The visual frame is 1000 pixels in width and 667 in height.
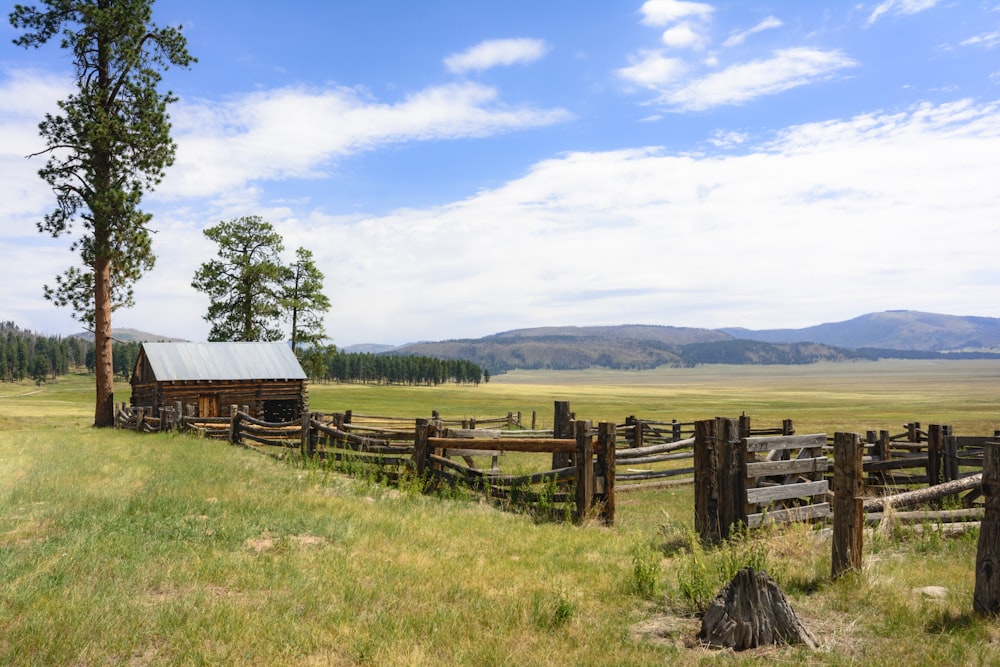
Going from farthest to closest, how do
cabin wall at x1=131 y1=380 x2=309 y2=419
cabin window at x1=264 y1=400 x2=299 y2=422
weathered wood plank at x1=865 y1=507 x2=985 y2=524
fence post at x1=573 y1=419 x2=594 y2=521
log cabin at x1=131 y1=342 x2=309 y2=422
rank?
cabin window at x1=264 y1=400 x2=299 y2=422, log cabin at x1=131 y1=342 x2=309 y2=422, cabin wall at x1=131 y1=380 x2=309 y2=419, fence post at x1=573 y1=419 x2=594 y2=521, weathered wood plank at x1=865 y1=507 x2=985 y2=524

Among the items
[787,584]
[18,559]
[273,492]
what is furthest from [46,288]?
[787,584]

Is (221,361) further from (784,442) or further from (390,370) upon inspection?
(390,370)

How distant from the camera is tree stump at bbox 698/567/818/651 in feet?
17.4

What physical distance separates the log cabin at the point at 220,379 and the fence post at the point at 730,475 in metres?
29.0

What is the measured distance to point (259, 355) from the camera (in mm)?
36531

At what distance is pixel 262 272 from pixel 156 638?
136 feet

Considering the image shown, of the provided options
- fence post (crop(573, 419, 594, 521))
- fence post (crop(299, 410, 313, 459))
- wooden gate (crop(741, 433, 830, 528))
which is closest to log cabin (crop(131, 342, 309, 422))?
fence post (crop(299, 410, 313, 459))

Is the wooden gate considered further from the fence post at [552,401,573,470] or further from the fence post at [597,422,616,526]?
the fence post at [552,401,573,470]

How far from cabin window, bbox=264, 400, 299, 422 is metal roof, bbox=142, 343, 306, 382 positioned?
171cm

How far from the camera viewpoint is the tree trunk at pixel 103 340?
1077 inches

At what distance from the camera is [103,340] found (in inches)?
1109

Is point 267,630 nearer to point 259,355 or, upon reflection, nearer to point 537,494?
point 537,494

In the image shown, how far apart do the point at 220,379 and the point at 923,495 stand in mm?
32057

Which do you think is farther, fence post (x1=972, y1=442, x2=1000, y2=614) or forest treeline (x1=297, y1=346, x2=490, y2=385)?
forest treeline (x1=297, y1=346, x2=490, y2=385)
